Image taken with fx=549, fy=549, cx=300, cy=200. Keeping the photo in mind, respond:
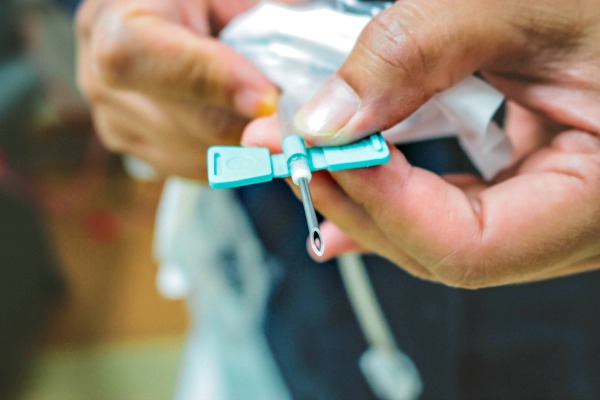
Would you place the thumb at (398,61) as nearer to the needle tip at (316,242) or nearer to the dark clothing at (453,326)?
the needle tip at (316,242)

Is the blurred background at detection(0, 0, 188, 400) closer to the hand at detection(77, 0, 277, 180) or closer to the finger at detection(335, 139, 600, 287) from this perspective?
the hand at detection(77, 0, 277, 180)

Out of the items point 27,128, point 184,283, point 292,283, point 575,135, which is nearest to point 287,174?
point 575,135

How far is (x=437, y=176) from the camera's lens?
0.29 meters

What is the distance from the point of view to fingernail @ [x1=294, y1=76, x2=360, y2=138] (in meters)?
0.26

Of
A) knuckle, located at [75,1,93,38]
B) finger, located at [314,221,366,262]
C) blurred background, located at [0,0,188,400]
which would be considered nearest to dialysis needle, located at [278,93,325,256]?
finger, located at [314,221,366,262]

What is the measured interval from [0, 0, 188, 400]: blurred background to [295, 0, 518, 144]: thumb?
2.74 feet

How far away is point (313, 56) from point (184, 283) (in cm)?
45

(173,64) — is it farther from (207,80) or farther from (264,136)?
(264,136)

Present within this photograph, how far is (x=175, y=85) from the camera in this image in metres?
0.40

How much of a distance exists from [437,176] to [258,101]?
143 mm

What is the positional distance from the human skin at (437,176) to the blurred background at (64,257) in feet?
2.64

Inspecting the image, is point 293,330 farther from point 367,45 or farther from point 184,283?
point 367,45

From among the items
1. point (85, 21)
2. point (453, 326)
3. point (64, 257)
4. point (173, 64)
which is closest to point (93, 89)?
point (85, 21)

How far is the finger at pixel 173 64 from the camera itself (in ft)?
1.22
